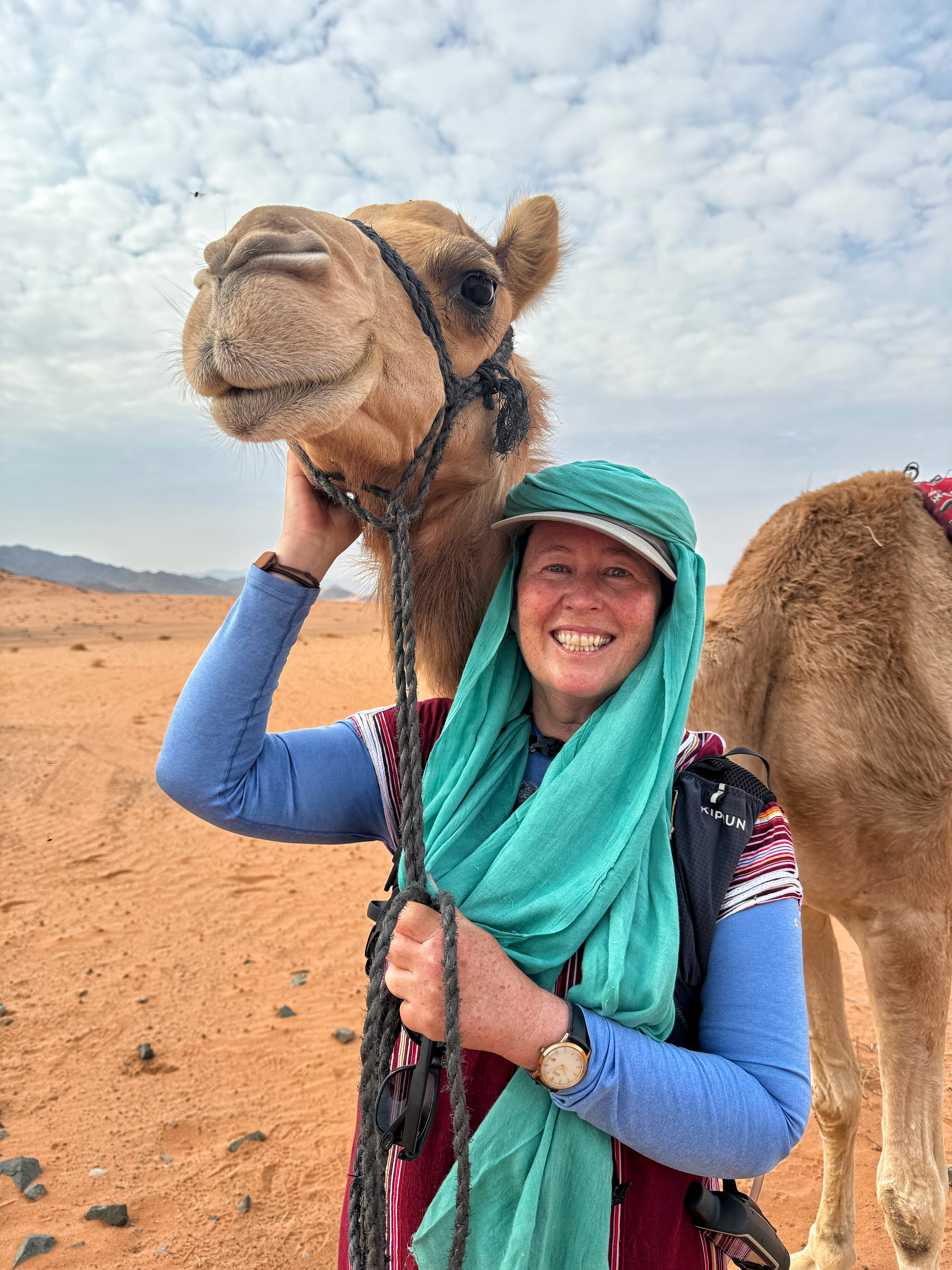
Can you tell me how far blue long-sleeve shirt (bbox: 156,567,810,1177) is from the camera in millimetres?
1220

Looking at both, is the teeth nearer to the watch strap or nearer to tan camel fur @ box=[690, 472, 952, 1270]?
the watch strap

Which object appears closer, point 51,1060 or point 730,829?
point 730,829

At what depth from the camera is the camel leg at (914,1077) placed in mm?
2730

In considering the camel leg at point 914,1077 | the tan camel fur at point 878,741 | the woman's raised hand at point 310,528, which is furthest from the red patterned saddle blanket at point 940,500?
the woman's raised hand at point 310,528

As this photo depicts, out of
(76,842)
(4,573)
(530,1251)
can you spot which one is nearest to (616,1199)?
(530,1251)

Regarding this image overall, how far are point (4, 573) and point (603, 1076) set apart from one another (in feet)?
198

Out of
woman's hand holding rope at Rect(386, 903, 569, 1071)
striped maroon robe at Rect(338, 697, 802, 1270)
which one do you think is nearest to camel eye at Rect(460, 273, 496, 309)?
striped maroon robe at Rect(338, 697, 802, 1270)

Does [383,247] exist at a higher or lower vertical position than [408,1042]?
higher

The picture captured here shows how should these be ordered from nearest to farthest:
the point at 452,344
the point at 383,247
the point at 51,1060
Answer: the point at 383,247 → the point at 452,344 → the point at 51,1060

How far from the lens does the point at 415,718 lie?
4.71 ft

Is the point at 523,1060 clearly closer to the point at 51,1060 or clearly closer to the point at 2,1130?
the point at 2,1130

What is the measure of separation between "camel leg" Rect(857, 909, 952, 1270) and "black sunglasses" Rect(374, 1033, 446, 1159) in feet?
7.16

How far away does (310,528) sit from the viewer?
67.2 inches

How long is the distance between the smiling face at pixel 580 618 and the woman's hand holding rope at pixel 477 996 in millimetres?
564
